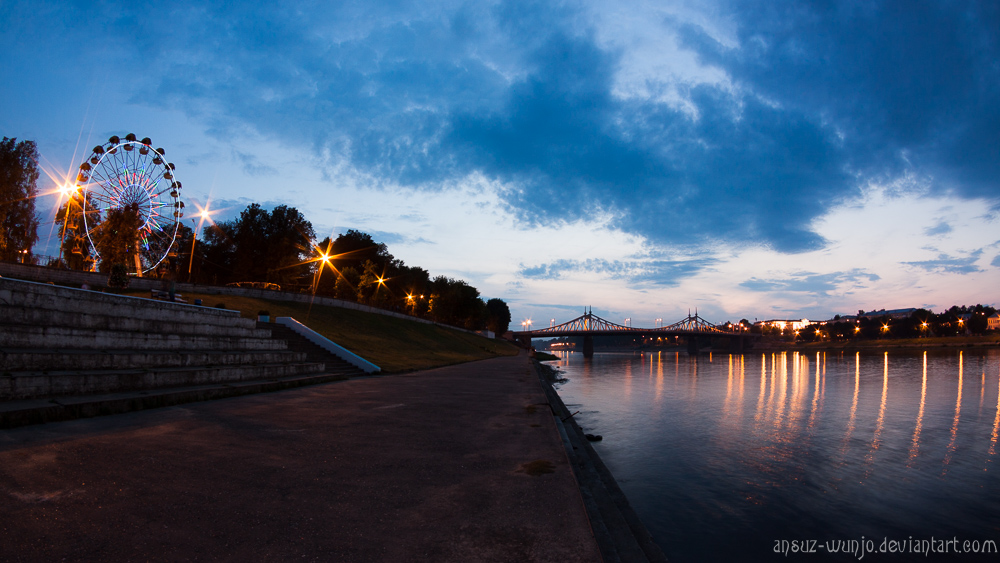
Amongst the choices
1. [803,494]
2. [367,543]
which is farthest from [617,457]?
[367,543]

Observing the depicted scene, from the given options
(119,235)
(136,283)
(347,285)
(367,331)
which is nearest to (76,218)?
(119,235)

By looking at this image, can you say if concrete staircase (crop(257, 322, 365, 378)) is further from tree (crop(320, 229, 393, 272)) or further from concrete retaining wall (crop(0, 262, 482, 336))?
tree (crop(320, 229, 393, 272))

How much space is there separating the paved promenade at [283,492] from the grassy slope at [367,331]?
18.3 m

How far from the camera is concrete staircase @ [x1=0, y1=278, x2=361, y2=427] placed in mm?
10242

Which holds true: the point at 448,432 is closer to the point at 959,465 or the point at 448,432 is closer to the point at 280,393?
the point at 280,393

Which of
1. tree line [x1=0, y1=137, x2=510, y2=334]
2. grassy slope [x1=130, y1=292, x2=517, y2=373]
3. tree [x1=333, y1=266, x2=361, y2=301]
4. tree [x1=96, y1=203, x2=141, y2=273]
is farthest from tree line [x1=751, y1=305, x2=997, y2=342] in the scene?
tree [x1=96, y1=203, x2=141, y2=273]

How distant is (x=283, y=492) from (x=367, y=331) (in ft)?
142

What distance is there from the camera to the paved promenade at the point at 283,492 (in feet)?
14.3

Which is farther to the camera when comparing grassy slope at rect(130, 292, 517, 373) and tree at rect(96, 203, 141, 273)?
tree at rect(96, 203, 141, 273)

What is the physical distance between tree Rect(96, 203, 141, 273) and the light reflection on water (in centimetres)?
4307

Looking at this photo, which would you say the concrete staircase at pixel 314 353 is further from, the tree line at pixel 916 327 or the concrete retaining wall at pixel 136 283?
the tree line at pixel 916 327

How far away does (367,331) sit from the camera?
47.8 meters

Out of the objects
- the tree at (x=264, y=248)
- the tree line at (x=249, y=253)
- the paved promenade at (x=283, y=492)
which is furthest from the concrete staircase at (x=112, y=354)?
the tree at (x=264, y=248)

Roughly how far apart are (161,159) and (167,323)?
37.2 meters
